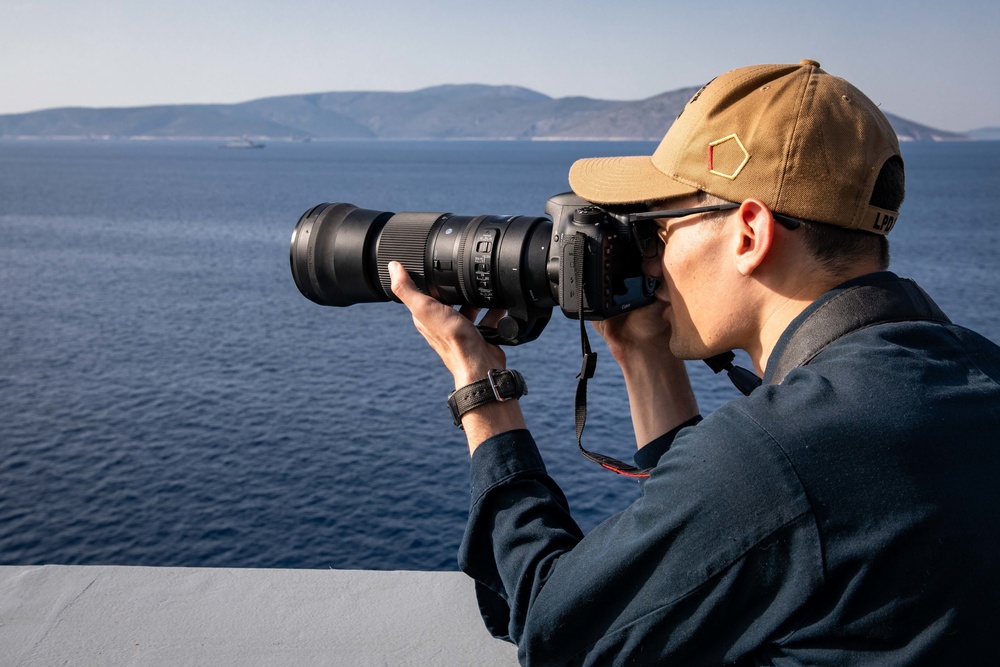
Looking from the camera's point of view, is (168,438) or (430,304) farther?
(168,438)

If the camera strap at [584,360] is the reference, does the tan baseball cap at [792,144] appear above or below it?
above

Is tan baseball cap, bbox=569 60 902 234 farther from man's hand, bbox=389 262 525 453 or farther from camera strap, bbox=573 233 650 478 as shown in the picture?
man's hand, bbox=389 262 525 453

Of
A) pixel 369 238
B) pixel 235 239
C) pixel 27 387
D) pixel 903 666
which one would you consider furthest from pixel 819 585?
pixel 235 239

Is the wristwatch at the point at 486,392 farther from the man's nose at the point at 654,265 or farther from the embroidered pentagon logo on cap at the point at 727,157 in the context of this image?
the embroidered pentagon logo on cap at the point at 727,157

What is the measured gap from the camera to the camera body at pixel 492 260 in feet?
7.02

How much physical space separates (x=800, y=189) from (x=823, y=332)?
25 cm

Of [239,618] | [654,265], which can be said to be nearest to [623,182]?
[654,265]

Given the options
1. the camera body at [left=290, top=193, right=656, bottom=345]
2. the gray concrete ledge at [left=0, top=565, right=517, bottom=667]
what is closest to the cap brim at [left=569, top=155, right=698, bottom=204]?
the camera body at [left=290, top=193, right=656, bottom=345]

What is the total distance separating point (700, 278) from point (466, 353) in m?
0.56

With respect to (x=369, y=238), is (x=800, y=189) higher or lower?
higher

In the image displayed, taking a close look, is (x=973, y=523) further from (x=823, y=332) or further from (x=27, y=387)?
(x=27, y=387)

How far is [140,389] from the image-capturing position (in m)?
24.6

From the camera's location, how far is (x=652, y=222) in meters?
1.93

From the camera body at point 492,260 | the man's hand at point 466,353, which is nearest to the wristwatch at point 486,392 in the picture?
the man's hand at point 466,353
